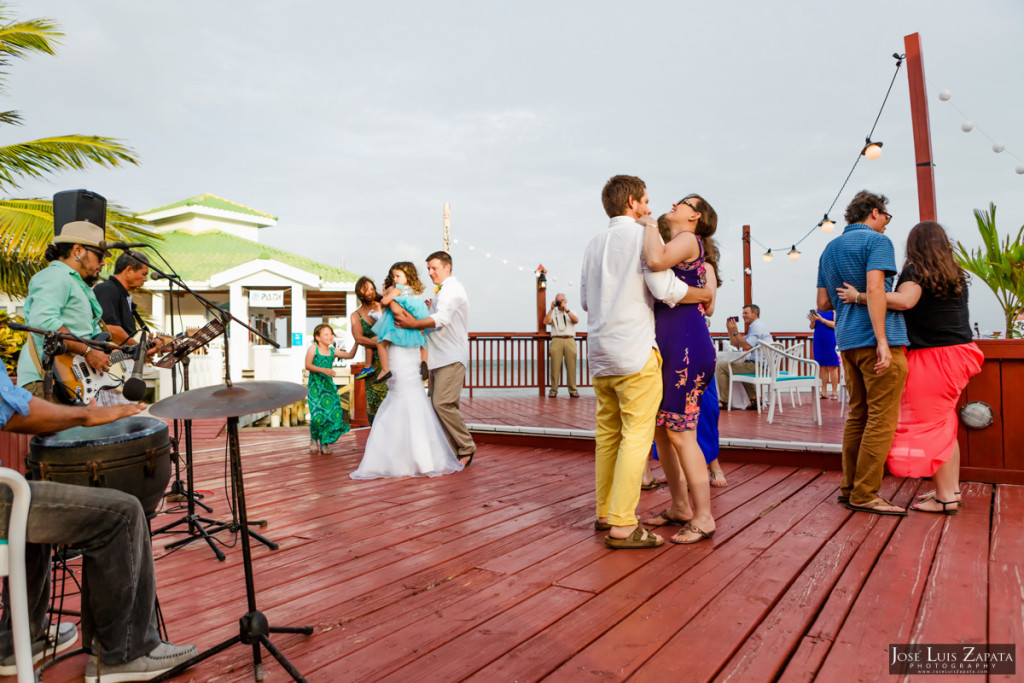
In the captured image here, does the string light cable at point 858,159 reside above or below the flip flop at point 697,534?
above

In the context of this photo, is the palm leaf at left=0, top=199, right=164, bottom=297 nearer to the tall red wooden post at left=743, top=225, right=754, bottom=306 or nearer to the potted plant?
the potted plant

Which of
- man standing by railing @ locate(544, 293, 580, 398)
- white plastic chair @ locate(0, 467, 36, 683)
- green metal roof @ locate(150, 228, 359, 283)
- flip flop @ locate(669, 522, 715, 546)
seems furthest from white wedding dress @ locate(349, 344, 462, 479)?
green metal roof @ locate(150, 228, 359, 283)

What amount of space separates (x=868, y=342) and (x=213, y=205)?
2023 centimetres

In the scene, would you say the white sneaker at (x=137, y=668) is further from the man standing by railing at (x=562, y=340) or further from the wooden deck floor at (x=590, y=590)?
the man standing by railing at (x=562, y=340)

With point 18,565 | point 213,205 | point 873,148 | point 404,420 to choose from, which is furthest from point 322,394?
point 213,205

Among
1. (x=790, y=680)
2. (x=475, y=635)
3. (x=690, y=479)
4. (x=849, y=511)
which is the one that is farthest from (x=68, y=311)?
(x=849, y=511)

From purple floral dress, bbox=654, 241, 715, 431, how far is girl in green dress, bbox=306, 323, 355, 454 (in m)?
3.73

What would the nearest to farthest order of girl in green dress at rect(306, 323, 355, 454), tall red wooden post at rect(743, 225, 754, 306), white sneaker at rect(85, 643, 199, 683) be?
1. white sneaker at rect(85, 643, 199, 683)
2. girl in green dress at rect(306, 323, 355, 454)
3. tall red wooden post at rect(743, 225, 754, 306)

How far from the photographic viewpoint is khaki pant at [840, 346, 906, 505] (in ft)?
10.3

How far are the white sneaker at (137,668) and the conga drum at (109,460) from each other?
428 mm

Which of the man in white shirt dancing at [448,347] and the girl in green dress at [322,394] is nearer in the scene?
the man in white shirt dancing at [448,347]

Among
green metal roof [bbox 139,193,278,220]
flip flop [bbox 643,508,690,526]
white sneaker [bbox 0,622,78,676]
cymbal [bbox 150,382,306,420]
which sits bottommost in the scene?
flip flop [bbox 643,508,690,526]

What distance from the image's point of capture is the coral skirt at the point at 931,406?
10.4 feet

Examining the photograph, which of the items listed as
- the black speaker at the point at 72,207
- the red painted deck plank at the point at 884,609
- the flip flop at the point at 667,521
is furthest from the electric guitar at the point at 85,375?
the red painted deck plank at the point at 884,609
